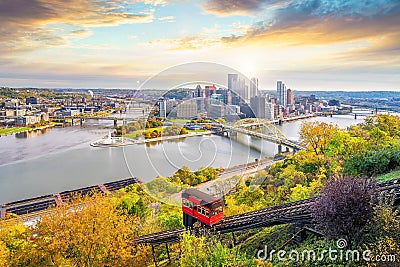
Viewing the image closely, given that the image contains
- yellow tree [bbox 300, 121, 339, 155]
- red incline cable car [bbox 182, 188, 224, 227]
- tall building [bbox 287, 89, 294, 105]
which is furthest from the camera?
tall building [bbox 287, 89, 294, 105]

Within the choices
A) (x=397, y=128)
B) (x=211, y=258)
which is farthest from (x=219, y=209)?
(x=397, y=128)

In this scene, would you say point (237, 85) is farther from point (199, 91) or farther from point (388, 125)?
point (388, 125)

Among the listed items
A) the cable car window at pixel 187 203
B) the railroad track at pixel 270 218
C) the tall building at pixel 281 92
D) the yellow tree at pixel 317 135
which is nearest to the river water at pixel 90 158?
the cable car window at pixel 187 203

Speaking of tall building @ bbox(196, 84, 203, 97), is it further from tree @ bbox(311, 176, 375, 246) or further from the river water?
tree @ bbox(311, 176, 375, 246)

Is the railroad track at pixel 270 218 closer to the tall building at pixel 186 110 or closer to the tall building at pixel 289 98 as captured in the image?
the tall building at pixel 186 110

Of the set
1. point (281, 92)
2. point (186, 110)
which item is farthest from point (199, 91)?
point (281, 92)

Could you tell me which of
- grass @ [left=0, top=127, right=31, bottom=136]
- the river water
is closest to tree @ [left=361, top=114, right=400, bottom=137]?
the river water
